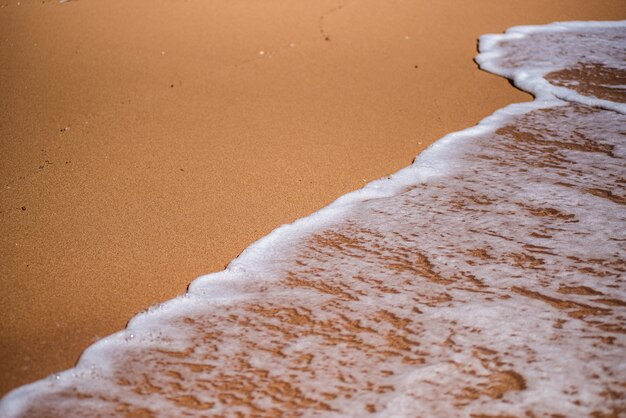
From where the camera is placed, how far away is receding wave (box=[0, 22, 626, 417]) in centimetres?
155

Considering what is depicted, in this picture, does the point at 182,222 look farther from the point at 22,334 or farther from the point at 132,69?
the point at 132,69

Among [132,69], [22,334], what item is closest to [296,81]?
[132,69]

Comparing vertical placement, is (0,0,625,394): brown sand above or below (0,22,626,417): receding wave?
above

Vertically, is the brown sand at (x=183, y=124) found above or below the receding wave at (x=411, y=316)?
above

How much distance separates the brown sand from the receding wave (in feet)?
0.43

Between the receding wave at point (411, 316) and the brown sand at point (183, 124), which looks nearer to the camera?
the receding wave at point (411, 316)

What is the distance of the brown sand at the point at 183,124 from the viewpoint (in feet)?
6.43

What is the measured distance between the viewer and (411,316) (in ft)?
5.92

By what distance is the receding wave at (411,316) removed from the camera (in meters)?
1.55

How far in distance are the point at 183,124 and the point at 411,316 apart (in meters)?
1.57

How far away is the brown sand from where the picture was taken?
196 cm

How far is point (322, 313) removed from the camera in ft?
5.99

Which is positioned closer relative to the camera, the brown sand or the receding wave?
the receding wave

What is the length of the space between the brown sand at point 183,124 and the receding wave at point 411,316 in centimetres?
13
